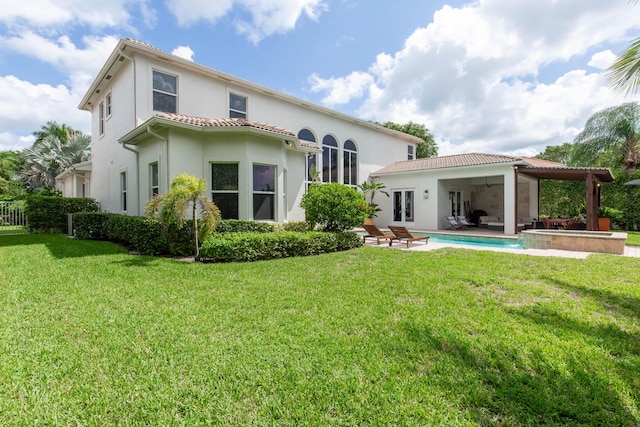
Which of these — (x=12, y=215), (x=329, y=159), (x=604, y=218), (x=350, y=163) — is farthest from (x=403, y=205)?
(x=12, y=215)

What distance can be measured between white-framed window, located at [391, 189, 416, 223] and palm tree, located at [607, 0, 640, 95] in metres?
15.8

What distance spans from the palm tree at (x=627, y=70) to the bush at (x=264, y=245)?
8603mm

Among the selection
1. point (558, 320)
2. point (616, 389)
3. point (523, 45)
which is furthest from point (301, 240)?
point (523, 45)

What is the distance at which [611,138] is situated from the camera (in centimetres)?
2486

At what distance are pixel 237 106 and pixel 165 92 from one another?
3.70 meters

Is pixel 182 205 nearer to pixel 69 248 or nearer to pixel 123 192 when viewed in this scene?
pixel 69 248

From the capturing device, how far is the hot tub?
11.0m

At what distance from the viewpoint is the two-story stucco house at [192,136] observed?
1139 cm

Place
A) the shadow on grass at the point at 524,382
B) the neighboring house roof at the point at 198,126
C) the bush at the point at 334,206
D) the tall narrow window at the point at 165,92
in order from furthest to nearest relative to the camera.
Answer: the tall narrow window at the point at 165,92
the bush at the point at 334,206
the neighboring house roof at the point at 198,126
the shadow on grass at the point at 524,382

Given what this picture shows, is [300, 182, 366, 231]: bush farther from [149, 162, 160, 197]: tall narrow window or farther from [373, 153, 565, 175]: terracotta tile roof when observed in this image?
[373, 153, 565, 175]: terracotta tile roof

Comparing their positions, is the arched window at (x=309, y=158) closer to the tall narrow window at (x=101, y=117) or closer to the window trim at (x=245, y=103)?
the window trim at (x=245, y=103)

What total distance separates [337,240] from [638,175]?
21886mm

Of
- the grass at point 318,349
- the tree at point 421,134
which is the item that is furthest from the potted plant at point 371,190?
the tree at point 421,134

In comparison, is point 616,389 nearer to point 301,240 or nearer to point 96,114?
point 301,240
